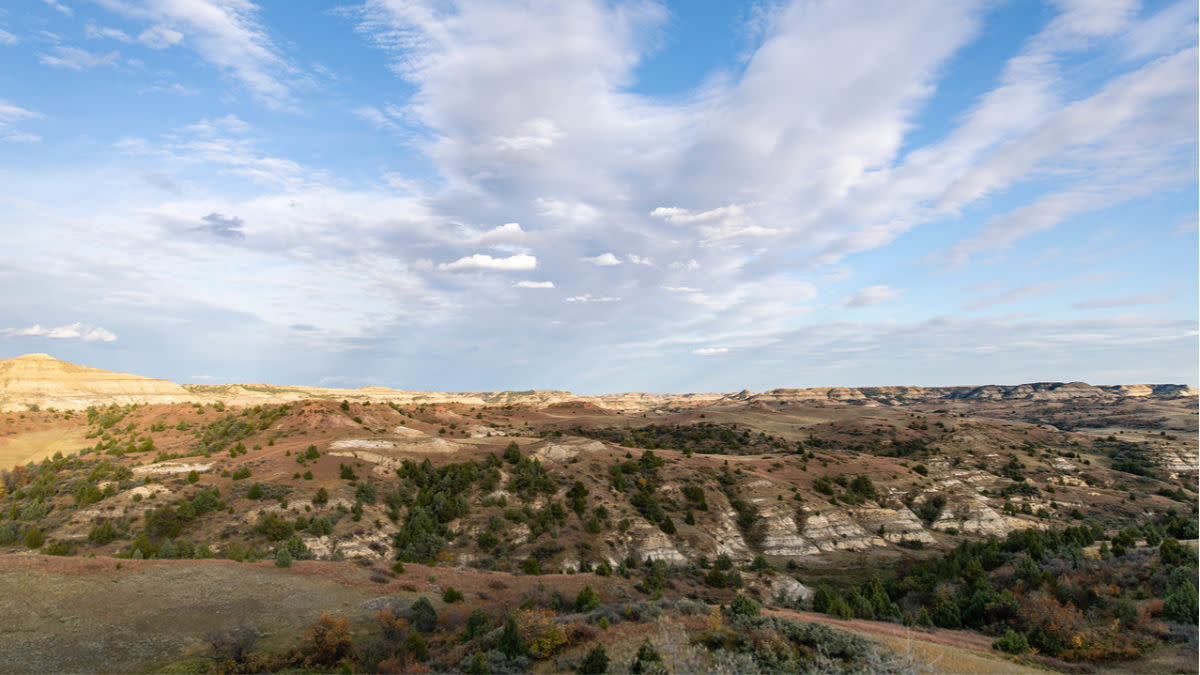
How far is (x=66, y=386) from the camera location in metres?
111

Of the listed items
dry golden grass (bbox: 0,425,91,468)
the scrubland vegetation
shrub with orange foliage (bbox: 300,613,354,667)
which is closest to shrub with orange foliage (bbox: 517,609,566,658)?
the scrubland vegetation

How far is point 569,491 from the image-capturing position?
59.0m

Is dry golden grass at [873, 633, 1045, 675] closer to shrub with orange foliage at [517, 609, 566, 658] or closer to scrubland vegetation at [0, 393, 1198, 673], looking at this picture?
scrubland vegetation at [0, 393, 1198, 673]

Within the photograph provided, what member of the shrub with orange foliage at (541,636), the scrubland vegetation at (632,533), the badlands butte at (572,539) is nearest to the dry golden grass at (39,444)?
the badlands butte at (572,539)

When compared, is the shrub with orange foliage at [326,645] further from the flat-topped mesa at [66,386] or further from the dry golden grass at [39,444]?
the flat-topped mesa at [66,386]

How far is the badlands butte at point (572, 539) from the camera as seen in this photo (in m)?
21.3

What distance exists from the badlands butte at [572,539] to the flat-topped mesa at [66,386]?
1.04m

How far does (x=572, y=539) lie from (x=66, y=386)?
12539cm

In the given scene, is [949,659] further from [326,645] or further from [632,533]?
[632,533]

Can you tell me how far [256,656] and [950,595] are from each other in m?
39.0

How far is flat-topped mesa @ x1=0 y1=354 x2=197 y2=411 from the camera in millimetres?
102812

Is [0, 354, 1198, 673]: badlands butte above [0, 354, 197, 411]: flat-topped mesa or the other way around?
the other way around

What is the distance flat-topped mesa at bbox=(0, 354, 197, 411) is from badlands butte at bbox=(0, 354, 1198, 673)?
3.43ft

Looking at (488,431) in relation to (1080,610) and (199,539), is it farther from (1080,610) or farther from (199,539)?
(1080,610)
